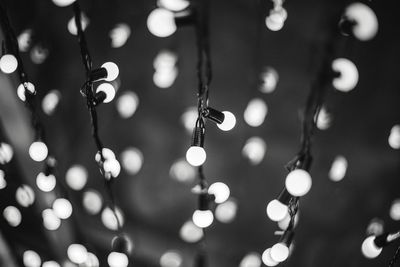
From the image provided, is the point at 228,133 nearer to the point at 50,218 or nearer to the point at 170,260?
the point at 170,260

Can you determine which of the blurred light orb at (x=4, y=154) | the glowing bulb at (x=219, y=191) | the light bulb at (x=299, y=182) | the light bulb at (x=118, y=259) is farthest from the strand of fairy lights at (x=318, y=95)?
the blurred light orb at (x=4, y=154)

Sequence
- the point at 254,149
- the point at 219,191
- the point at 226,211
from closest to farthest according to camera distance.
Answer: the point at 219,191
the point at 254,149
the point at 226,211

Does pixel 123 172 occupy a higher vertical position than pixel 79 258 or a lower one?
higher

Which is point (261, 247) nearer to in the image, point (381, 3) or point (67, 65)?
point (381, 3)

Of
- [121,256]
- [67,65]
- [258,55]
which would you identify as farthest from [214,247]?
[67,65]

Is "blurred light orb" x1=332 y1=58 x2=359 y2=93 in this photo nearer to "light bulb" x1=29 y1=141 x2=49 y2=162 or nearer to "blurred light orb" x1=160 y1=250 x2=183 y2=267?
"light bulb" x1=29 y1=141 x2=49 y2=162

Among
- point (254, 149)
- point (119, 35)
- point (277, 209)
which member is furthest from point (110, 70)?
point (254, 149)

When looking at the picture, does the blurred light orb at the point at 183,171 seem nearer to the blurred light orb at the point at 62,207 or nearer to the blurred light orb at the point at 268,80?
the blurred light orb at the point at 268,80
